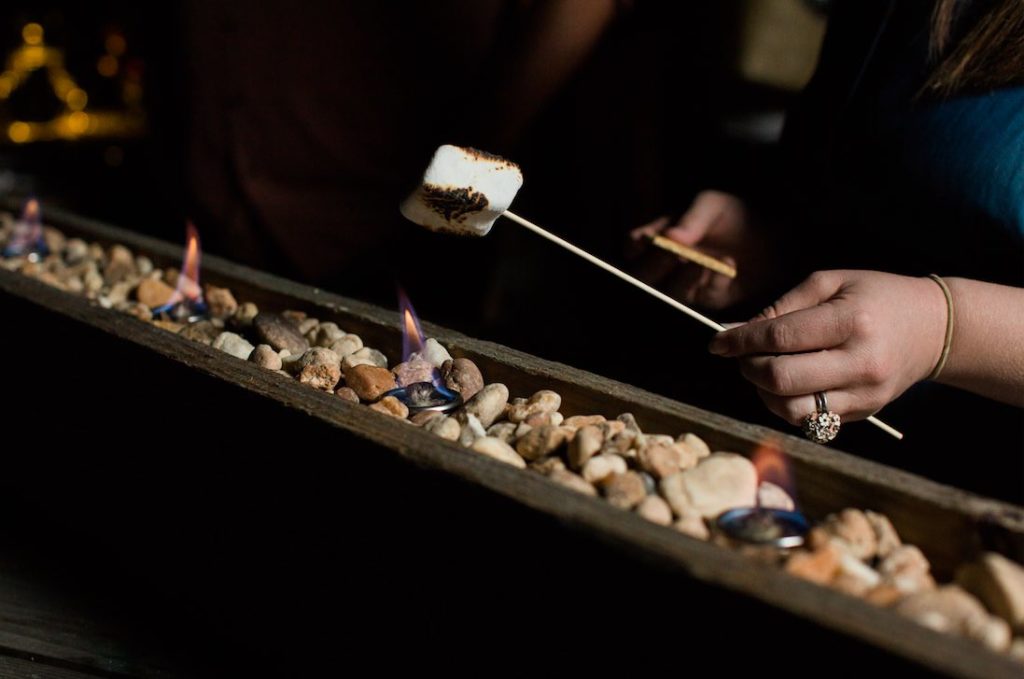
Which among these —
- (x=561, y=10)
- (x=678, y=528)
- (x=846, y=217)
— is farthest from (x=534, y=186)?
(x=678, y=528)

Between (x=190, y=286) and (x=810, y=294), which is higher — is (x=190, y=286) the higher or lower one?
the lower one

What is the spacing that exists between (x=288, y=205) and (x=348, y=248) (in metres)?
0.16

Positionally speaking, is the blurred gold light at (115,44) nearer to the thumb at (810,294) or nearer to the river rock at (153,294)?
the river rock at (153,294)

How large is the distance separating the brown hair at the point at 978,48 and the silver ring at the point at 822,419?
0.46m

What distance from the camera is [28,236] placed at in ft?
4.81

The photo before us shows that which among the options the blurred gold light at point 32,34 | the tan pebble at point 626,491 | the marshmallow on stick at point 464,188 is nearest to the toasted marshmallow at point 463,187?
the marshmallow on stick at point 464,188

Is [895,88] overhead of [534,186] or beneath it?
overhead

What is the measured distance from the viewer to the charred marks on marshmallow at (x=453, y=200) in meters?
0.85

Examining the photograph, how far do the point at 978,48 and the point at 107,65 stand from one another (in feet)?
8.84

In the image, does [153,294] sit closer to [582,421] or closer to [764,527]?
[582,421]

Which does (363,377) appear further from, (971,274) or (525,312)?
(525,312)

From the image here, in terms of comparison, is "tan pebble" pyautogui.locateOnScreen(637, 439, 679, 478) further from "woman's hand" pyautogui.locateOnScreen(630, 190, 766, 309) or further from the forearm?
"woman's hand" pyautogui.locateOnScreen(630, 190, 766, 309)

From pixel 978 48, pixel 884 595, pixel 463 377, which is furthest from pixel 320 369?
pixel 978 48

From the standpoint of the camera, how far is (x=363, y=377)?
0.90 meters
